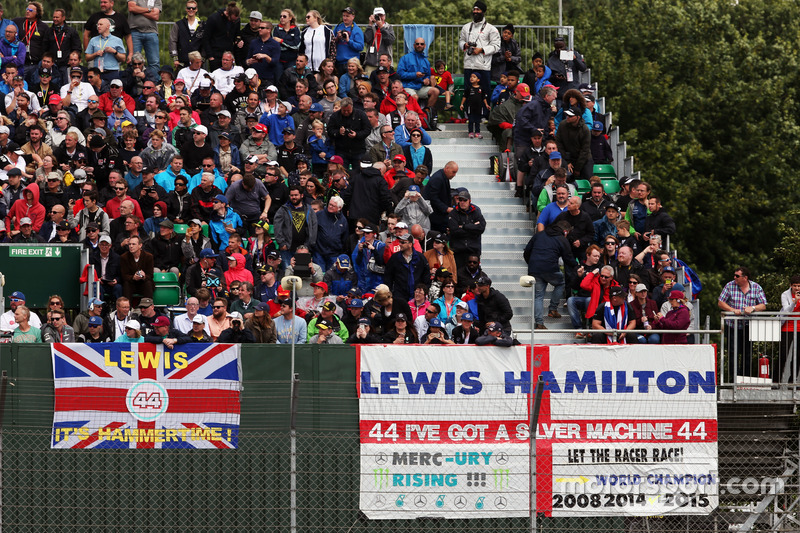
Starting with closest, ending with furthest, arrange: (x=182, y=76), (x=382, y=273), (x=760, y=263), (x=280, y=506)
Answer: (x=280, y=506) < (x=382, y=273) < (x=182, y=76) < (x=760, y=263)

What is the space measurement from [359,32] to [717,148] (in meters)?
24.6

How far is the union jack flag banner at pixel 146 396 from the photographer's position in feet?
49.6

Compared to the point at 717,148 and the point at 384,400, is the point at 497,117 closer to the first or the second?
the point at 384,400

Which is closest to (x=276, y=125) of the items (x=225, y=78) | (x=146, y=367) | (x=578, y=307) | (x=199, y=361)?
(x=225, y=78)

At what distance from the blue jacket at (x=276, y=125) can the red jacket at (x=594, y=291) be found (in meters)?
6.07

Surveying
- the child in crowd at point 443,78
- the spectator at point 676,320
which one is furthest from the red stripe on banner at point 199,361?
the child in crowd at point 443,78

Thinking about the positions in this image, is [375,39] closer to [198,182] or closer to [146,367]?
[198,182]

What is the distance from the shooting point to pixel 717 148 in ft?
150

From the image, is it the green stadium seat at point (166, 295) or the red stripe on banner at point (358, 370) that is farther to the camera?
the green stadium seat at point (166, 295)

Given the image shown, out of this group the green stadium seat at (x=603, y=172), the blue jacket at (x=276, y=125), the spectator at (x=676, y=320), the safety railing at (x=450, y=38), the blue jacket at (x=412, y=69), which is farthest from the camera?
the safety railing at (x=450, y=38)

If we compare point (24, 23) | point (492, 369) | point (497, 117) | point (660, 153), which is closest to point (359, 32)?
point (497, 117)

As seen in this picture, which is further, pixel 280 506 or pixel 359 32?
pixel 359 32

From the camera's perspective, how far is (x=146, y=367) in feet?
50.3

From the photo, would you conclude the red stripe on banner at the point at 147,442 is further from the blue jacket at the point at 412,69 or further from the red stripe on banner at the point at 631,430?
the blue jacket at the point at 412,69
